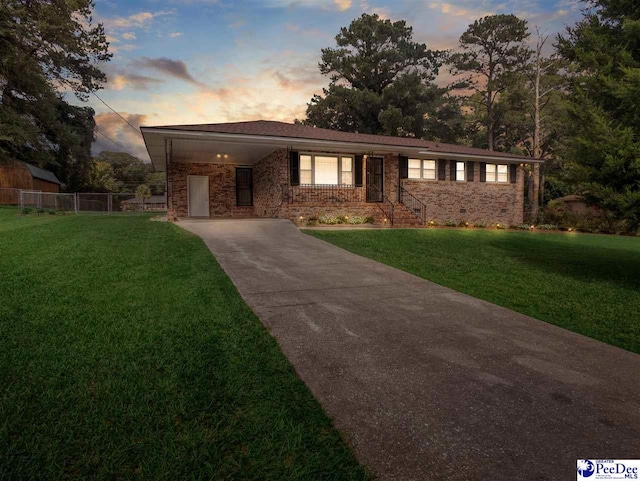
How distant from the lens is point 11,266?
5.77 meters

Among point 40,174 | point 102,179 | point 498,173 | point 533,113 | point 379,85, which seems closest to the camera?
point 498,173

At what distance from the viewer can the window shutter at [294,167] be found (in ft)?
50.8

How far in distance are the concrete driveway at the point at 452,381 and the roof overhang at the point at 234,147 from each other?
9.46 m

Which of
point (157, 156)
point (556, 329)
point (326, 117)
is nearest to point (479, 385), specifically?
point (556, 329)

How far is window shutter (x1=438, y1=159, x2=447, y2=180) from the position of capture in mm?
19359

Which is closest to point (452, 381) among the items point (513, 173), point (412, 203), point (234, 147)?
point (234, 147)

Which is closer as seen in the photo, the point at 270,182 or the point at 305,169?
the point at 305,169

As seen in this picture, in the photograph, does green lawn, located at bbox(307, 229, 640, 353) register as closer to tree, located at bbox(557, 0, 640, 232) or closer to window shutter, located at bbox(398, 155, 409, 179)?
tree, located at bbox(557, 0, 640, 232)

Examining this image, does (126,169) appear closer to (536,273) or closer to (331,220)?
(331,220)

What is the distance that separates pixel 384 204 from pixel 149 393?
621 inches

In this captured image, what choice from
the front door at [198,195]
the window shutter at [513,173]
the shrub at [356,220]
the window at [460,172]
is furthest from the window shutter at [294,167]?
the window shutter at [513,173]

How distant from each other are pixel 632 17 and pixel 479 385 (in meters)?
7.22

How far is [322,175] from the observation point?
16.4 metres

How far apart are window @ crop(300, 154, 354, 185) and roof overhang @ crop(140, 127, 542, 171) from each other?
1.38ft
